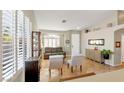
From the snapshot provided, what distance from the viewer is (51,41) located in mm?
10523

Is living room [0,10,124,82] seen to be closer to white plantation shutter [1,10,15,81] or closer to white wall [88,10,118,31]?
white wall [88,10,118,31]

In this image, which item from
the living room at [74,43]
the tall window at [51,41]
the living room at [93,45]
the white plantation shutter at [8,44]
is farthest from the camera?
the tall window at [51,41]

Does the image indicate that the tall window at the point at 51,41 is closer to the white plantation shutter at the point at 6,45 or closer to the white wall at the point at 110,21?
the white wall at the point at 110,21

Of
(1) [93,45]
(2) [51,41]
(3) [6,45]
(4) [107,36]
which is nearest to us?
(3) [6,45]

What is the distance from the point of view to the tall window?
407 inches

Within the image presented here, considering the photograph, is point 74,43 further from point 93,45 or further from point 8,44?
point 8,44

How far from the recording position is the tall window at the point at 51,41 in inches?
407

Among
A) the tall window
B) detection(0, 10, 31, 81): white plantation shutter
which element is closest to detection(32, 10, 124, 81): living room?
the tall window

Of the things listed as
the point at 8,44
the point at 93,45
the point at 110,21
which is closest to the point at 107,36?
the point at 110,21

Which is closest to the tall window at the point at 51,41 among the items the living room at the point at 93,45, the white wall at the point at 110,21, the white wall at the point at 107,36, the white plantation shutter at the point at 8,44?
the living room at the point at 93,45

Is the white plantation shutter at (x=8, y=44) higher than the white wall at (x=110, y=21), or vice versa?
the white wall at (x=110, y=21)
